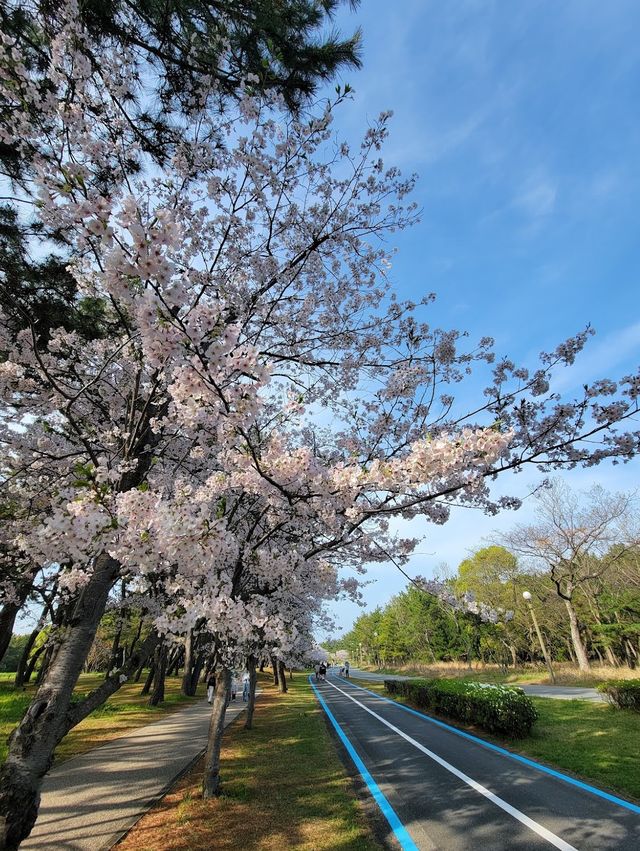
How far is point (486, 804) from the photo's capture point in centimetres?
594

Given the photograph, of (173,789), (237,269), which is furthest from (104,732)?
(237,269)

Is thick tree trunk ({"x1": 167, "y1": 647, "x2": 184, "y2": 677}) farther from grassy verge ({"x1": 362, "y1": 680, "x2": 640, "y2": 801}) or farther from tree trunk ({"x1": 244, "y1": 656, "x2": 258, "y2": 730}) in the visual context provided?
grassy verge ({"x1": 362, "y1": 680, "x2": 640, "y2": 801})

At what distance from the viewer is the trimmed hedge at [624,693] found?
11.5m

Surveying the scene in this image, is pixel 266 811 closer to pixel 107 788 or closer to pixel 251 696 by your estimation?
pixel 107 788

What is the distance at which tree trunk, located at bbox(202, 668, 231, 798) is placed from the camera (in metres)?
6.61

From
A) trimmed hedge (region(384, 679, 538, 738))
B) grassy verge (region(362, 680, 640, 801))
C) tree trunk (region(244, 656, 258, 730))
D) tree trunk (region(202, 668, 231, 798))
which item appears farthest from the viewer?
tree trunk (region(244, 656, 258, 730))

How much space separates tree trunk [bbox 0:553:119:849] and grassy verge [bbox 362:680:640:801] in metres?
7.46

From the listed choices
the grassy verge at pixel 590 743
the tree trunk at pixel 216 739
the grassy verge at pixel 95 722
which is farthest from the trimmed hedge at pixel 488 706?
the grassy verge at pixel 95 722

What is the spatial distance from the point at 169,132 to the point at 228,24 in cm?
130

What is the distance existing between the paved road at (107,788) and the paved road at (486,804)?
149 inches

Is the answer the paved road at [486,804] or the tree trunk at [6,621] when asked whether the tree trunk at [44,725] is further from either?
the tree trunk at [6,621]

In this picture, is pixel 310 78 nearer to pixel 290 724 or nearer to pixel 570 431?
pixel 570 431

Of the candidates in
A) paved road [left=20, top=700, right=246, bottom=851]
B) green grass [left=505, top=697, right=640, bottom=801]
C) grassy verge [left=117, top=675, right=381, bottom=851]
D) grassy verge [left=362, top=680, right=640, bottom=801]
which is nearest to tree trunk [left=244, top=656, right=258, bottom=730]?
paved road [left=20, top=700, right=246, bottom=851]

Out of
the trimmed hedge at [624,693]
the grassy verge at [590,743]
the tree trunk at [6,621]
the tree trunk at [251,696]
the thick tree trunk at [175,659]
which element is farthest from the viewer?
the thick tree trunk at [175,659]
